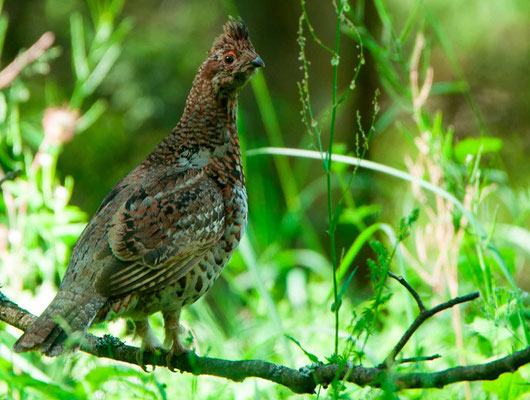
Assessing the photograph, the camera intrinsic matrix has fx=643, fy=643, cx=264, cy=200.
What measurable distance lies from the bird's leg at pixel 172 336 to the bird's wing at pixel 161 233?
0.29 m

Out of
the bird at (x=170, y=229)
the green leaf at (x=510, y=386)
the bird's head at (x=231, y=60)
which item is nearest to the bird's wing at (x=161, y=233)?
the bird at (x=170, y=229)

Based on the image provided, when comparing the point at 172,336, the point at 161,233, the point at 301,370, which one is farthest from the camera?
the point at 172,336

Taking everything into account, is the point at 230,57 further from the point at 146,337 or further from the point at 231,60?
the point at 146,337

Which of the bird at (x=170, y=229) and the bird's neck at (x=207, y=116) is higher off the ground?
the bird's neck at (x=207, y=116)

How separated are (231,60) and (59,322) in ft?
5.14

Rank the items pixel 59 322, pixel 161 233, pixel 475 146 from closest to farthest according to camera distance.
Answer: pixel 59 322 → pixel 161 233 → pixel 475 146

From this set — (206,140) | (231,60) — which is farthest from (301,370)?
(231,60)

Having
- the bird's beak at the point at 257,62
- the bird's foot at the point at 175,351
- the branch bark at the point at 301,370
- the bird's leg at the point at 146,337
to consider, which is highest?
the bird's beak at the point at 257,62

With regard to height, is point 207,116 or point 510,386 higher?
point 207,116

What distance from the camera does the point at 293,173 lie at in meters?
6.67

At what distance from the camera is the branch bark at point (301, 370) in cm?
173

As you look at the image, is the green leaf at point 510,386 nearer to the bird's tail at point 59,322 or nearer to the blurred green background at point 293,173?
the blurred green background at point 293,173

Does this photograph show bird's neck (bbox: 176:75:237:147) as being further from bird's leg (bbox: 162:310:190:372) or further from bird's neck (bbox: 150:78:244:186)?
bird's leg (bbox: 162:310:190:372)

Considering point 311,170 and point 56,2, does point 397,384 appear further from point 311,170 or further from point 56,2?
point 56,2
